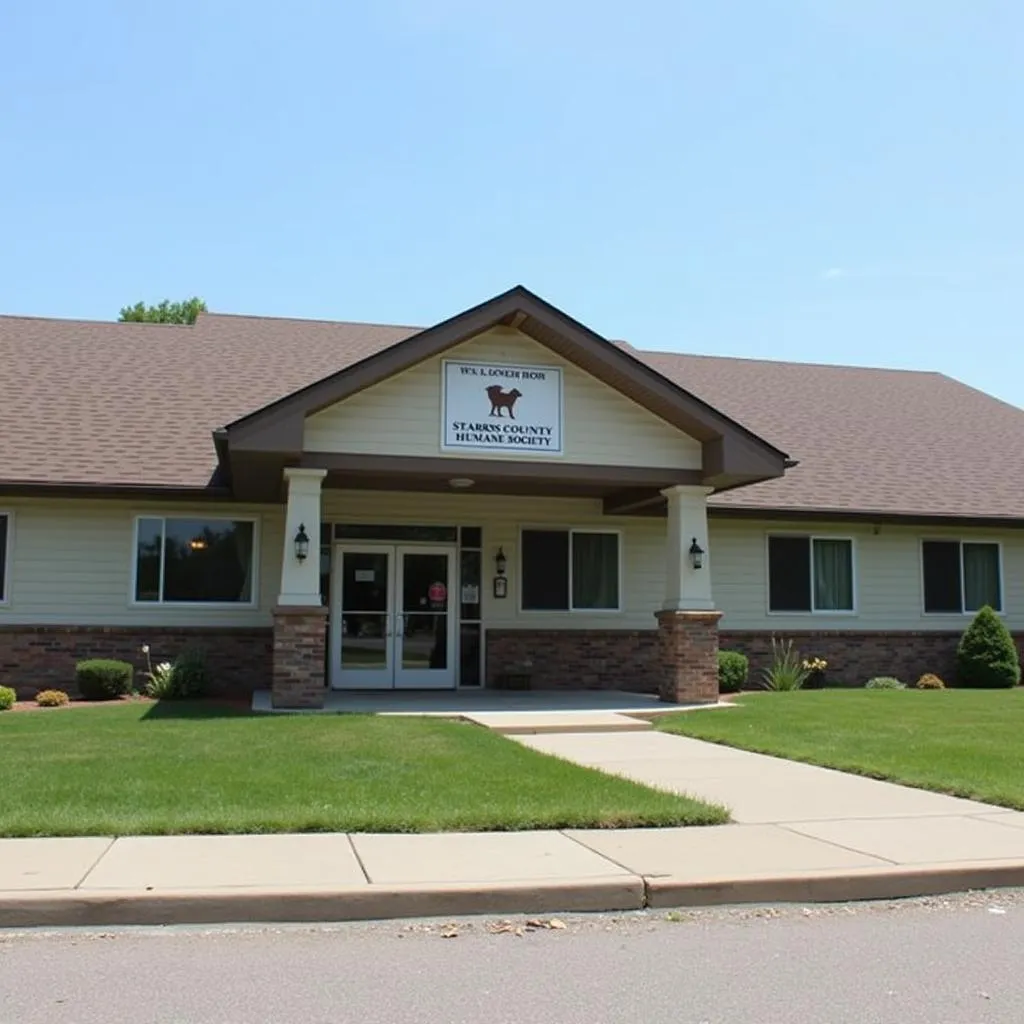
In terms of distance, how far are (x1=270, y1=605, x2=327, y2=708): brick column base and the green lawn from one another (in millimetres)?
4558

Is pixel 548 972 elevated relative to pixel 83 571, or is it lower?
lower

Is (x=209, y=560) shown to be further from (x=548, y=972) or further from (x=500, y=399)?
(x=548, y=972)

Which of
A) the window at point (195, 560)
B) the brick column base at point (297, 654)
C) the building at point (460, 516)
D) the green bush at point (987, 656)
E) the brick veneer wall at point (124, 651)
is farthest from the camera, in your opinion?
the green bush at point (987, 656)

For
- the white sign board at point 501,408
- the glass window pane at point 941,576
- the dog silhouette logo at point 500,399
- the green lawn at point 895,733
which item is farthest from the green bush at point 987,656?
the dog silhouette logo at point 500,399

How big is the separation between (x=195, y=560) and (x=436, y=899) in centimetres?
1356

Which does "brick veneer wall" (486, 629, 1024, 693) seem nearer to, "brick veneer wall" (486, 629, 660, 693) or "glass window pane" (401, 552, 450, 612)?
"brick veneer wall" (486, 629, 660, 693)

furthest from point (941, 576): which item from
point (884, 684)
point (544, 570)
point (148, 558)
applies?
point (148, 558)

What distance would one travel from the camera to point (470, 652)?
19.6m

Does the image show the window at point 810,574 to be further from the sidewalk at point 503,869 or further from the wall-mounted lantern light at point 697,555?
the sidewalk at point 503,869

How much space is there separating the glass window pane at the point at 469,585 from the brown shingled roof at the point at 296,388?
440cm

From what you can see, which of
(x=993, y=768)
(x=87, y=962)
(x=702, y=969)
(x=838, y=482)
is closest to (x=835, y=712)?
(x=993, y=768)

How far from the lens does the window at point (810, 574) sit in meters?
21.1

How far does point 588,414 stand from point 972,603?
10.1m

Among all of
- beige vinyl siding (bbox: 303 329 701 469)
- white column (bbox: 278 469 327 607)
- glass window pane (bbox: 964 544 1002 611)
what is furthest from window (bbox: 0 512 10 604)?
glass window pane (bbox: 964 544 1002 611)
